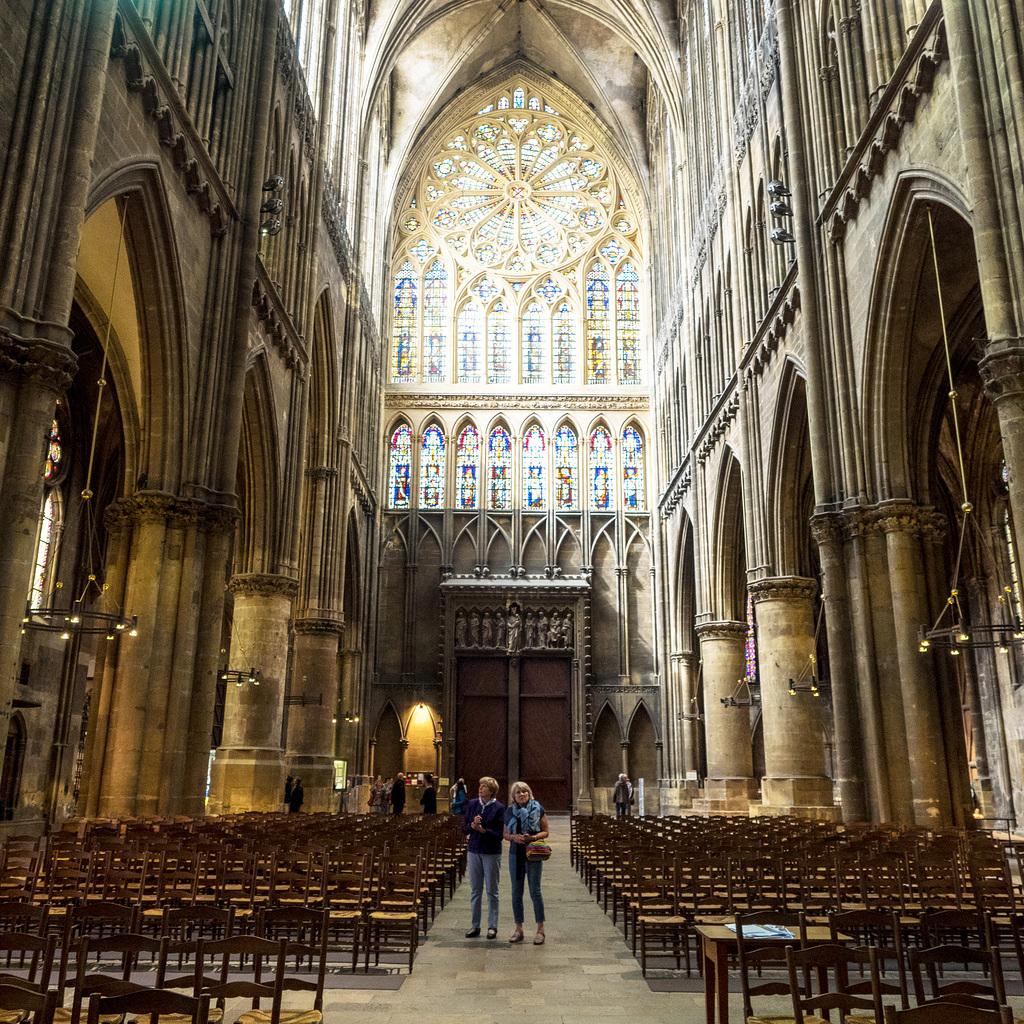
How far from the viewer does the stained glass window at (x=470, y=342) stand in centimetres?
4478

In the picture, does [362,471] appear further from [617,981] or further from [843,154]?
[617,981]

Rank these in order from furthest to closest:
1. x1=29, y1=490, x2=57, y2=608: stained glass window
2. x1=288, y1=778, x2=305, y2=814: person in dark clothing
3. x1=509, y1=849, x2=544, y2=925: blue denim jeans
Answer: x1=288, y1=778, x2=305, y2=814: person in dark clothing, x1=29, y1=490, x2=57, y2=608: stained glass window, x1=509, y1=849, x2=544, y2=925: blue denim jeans

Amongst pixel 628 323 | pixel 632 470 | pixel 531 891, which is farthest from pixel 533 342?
pixel 531 891

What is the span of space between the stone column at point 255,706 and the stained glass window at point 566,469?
20.6 meters

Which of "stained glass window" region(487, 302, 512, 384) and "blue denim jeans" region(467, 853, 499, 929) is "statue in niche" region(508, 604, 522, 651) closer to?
"stained glass window" region(487, 302, 512, 384)

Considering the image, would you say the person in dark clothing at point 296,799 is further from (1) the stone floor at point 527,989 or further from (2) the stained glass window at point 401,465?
(2) the stained glass window at point 401,465

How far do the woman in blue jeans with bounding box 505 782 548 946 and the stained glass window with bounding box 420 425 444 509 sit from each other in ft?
104

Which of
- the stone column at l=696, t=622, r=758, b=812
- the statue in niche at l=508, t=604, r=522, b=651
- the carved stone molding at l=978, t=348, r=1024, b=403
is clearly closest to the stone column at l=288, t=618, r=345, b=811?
the stone column at l=696, t=622, r=758, b=812

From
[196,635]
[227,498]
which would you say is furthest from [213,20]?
[196,635]

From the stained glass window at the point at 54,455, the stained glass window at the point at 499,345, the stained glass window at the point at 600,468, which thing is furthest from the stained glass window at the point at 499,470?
the stained glass window at the point at 54,455

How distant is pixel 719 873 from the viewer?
425 inches

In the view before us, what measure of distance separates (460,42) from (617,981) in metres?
43.1

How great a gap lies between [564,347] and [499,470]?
6761 millimetres

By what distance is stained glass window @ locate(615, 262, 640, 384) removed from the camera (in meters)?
45.0
